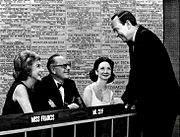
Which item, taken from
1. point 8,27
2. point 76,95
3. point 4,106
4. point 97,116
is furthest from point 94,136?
point 8,27

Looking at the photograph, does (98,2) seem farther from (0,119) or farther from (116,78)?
(0,119)

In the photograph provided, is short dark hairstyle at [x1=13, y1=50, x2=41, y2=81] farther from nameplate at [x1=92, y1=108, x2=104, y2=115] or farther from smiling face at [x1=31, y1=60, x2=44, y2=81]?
nameplate at [x1=92, y1=108, x2=104, y2=115]

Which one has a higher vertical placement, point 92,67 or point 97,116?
point 92,67

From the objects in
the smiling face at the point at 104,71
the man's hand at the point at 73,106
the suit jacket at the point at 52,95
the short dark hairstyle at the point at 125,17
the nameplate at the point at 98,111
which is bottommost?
the nameplate at the point at 98,111

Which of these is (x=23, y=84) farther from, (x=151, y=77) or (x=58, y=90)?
(x=151, y=77)

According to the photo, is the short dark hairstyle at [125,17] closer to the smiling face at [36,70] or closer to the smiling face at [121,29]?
the smiling face at [121,29]

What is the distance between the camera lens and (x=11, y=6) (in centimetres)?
319

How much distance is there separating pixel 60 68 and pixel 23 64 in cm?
38

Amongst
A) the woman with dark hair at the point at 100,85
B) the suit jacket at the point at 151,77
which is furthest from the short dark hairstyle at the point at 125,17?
the woman with dark hair at the point at 100,85

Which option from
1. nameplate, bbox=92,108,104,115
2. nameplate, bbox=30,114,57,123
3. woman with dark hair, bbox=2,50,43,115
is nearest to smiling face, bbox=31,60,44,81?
woman with dark hair, bbox=2,50,43,115

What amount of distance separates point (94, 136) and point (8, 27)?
4.14ft

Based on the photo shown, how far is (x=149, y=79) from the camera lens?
348 centimetres

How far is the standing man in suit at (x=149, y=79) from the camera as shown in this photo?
345 centimetres

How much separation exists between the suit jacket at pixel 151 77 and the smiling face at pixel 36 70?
0.95 meters
